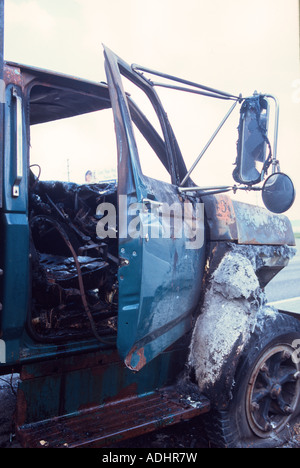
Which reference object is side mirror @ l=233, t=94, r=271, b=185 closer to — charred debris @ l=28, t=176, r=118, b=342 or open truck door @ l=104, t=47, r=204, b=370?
open truck door @ l=104, t=47, r=204, b=370

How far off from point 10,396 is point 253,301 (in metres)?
1.93

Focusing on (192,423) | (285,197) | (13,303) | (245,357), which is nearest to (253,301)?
(245,357)

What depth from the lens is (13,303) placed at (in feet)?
7.36

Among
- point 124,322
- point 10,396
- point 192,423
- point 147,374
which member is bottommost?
point 192,423

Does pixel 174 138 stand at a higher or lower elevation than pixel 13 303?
higher

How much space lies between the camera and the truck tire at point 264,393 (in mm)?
2828

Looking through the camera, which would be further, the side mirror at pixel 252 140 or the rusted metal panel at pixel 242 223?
the rusted metal panel at pixel 242 223

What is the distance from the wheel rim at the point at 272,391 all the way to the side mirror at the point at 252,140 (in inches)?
52.3

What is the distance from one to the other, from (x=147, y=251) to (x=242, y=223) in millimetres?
1186

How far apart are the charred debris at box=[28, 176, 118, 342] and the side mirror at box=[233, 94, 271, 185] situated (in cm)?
113

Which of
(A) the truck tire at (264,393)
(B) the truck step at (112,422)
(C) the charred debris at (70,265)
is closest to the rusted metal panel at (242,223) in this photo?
(A) the truck tire at (264,393)

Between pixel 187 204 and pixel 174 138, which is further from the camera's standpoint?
pixel 174 138

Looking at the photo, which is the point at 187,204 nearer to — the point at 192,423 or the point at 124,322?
the point at 124,322

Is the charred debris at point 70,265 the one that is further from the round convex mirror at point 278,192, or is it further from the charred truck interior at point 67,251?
the round convex mirror at point 278,192
